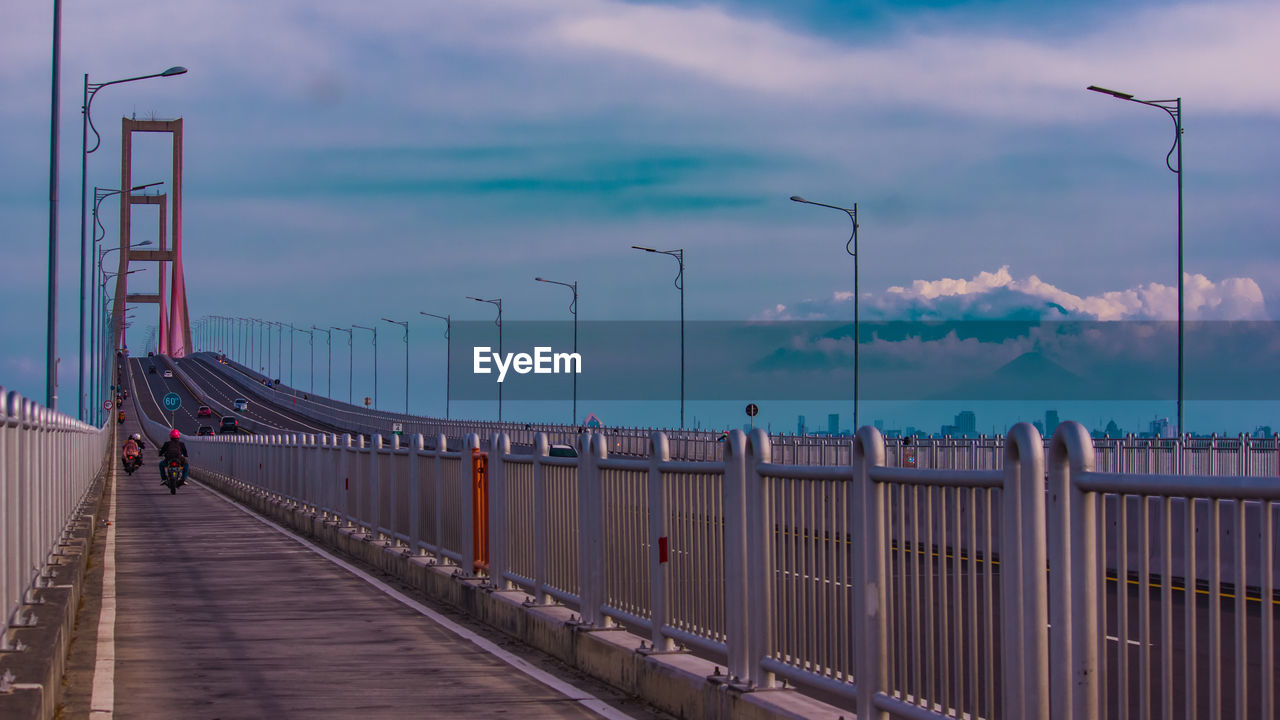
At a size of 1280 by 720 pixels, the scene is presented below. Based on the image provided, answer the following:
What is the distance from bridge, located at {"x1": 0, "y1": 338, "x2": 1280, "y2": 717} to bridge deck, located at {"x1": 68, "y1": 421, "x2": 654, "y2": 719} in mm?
44

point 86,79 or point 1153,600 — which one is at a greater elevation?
point 86,79

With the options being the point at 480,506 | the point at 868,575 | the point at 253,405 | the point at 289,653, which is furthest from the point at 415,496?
the point at 253,405

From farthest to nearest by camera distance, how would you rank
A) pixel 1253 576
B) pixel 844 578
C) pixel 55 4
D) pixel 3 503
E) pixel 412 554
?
pixel 55 4 < pixel 412 554 < pixel 3 503 < pixel 844 578 < pixel 1253 576

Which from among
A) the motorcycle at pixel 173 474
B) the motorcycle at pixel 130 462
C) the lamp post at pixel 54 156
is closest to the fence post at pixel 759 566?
the lamp post at pixel 54 156

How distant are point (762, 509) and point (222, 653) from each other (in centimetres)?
561

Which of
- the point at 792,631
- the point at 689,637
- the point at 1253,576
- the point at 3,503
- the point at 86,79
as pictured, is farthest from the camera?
the point at 86,79

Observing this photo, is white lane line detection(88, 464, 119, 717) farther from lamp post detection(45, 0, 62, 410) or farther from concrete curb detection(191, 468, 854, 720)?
lamp post detection(45, 0, 62, 410)

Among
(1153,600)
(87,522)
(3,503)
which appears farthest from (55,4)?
(1153,600)

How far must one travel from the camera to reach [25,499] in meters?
9.56

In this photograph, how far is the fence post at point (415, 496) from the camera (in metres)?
16.8

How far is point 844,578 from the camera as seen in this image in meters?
6.89

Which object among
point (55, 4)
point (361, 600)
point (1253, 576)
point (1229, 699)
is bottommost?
point (361, 600)

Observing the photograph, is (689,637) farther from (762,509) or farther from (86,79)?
(86,79)

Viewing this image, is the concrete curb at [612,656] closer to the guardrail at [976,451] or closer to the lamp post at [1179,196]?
the guardrail at [976,451]
